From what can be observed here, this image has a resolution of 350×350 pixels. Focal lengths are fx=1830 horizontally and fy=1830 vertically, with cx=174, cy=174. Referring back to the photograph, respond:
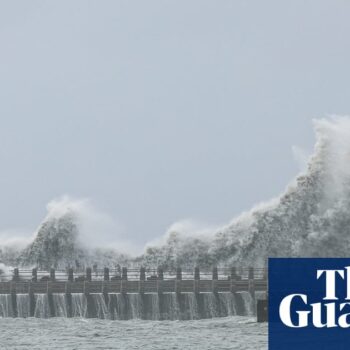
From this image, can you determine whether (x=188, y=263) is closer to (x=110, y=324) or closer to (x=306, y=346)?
(x=110, y=324)

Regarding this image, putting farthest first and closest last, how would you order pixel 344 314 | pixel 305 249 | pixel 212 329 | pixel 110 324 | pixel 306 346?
pixel 305 249 < pixel 110 324 < pixel 212 329 < pixel 306 346 < pixel 344 314

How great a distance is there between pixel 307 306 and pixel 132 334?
924 cm

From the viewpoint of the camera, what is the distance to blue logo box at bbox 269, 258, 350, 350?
72.9 m

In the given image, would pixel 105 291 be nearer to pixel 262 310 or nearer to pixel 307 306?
pixel 262 310

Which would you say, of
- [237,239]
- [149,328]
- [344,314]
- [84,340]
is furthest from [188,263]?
[344,314]

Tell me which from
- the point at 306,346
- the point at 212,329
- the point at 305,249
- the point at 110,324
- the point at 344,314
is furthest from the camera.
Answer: the point at 305,249

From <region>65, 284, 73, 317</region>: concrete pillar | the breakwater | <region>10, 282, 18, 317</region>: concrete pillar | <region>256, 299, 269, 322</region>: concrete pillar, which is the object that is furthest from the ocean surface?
<region>10, 282, 18, 317</region>: concrete pillar

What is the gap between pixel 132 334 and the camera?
313ft

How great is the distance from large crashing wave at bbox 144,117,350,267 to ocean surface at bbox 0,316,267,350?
1060 inches

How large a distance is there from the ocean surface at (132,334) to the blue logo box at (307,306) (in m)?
1.21

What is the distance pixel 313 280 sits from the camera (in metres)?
108

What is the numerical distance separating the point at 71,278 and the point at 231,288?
972 centimetres

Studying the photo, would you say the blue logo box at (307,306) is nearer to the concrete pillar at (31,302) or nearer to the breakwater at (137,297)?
the breakwater at (137,297)

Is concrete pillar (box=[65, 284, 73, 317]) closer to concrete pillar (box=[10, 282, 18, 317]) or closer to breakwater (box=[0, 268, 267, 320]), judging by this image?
breakwater (box=[0, 268, 267, 320])
